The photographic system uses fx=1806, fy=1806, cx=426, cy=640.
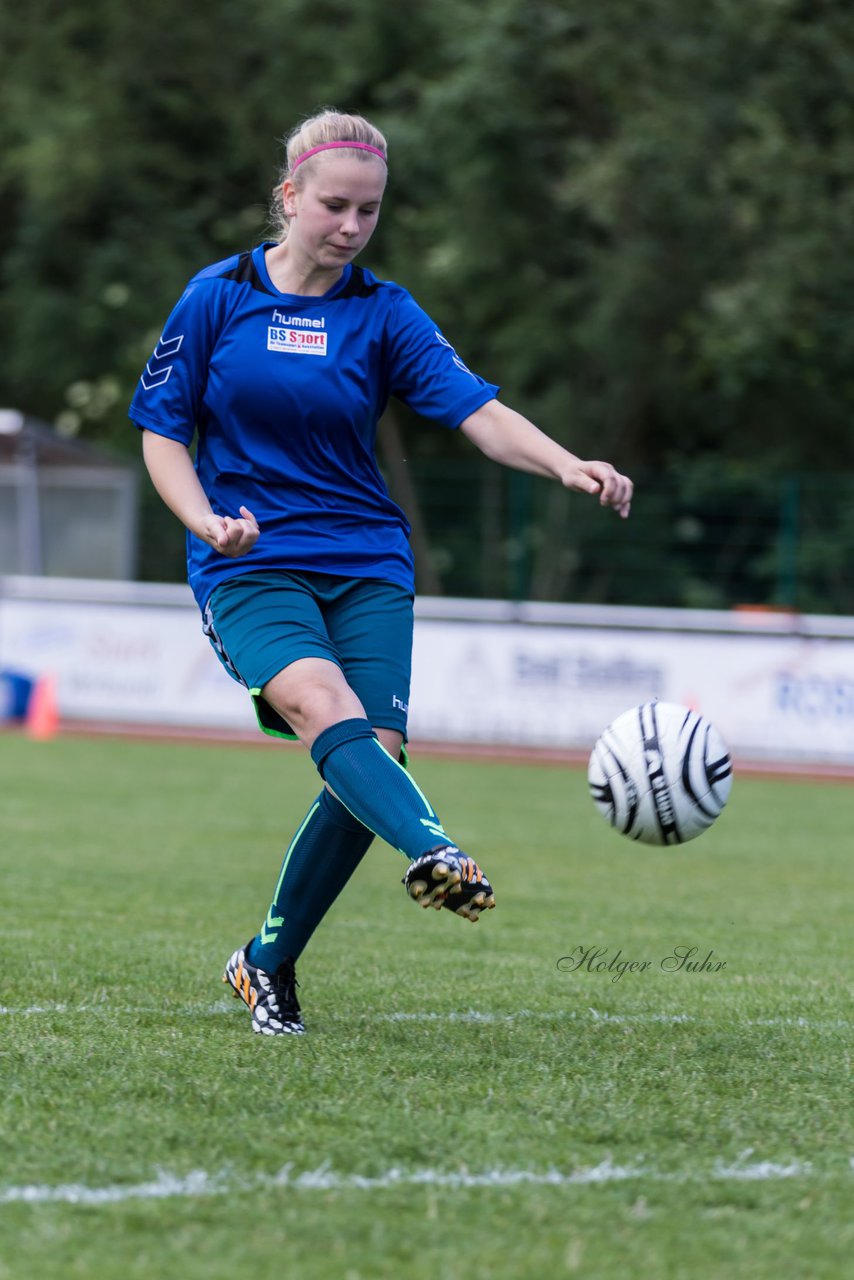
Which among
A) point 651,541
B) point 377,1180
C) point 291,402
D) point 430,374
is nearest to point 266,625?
point 291,402

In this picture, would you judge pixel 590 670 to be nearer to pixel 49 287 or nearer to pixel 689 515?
pixel 689 515

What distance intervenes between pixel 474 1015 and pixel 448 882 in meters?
1.10

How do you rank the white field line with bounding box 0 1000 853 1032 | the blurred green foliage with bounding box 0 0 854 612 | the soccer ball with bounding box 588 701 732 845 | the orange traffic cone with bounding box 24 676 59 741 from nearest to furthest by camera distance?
the white field line with bounding box 0 1000 853 1032 → the soccer ball with bounding box 588 701 732 845 → the orange traffic cone with bounding box 24 676 59 741 → the blurred green foliage with bounding box 0 0 854 612

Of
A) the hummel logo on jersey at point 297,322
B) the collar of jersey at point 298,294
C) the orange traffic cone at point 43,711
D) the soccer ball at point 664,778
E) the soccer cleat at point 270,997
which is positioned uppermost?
the collar of jersey at point 298,294

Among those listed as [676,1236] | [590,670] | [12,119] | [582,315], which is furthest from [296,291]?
[12,119]

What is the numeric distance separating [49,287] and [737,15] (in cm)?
1162

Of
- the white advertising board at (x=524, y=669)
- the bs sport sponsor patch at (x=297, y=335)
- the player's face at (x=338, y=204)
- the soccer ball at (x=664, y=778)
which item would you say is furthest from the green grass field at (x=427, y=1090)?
the white advertising board at (x=524, y=669)

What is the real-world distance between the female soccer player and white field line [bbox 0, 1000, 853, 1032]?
229mm

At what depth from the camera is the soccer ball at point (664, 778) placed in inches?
182

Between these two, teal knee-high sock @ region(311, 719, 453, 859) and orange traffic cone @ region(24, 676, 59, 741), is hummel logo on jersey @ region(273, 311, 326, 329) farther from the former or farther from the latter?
orange traffic cone @ region(24, 676, 59, 741)

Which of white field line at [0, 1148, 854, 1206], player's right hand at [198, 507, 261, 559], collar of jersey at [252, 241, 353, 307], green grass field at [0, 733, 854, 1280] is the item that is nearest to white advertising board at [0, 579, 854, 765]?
green grass field at [0, 733, 854, 1280]

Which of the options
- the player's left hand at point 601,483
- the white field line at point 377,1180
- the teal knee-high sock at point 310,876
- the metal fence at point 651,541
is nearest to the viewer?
the white field line at point 377,1180

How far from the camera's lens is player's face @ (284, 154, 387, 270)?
13.7ft

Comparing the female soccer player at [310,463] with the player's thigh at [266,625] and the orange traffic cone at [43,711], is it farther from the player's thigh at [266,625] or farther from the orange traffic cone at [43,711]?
the orange traffic cone at [43,711]
